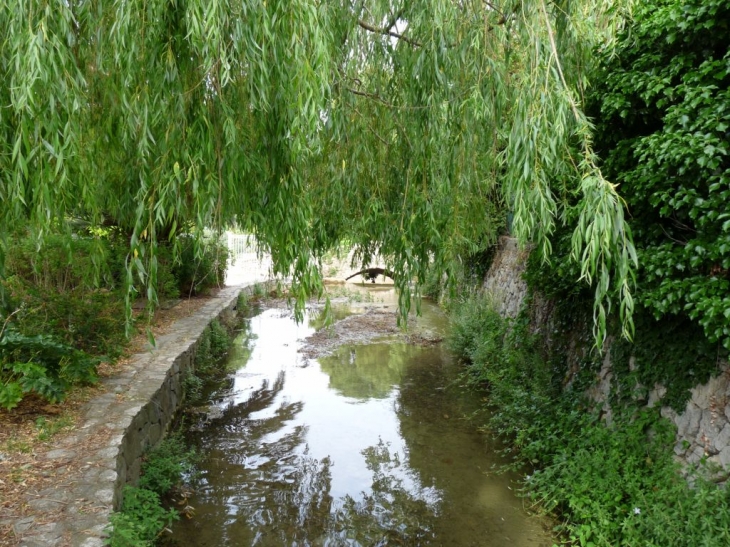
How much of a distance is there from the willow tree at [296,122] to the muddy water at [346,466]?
81.1 inches

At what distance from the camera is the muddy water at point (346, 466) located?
169 inches

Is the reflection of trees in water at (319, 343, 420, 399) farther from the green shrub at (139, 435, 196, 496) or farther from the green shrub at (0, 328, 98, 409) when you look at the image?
the green shrub at (0, 328, 98, 409)

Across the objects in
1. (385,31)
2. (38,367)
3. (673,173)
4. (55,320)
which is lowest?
(38,367)

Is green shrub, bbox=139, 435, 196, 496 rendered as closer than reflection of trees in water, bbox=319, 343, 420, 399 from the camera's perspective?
Yes

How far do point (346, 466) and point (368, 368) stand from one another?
373 cm

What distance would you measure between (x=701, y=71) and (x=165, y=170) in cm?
337

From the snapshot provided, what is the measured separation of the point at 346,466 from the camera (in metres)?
5.46

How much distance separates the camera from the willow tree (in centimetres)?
254

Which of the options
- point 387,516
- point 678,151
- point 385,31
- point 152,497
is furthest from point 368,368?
point 678,151

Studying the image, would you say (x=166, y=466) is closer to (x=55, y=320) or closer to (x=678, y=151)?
(x=55, y=320)

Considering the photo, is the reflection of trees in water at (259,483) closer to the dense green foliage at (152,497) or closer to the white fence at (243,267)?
the dense green foliage at (152,497)

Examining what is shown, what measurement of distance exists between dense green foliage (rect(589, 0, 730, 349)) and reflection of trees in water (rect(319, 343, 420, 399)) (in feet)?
15.5

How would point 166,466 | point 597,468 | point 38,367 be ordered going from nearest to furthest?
point 597,468
point 38,367
point 166,466

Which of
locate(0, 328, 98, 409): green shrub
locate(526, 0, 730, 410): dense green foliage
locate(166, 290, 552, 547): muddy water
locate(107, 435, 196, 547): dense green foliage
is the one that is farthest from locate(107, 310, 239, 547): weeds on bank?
locate(526, 0, 730, 410): dense green foliage
